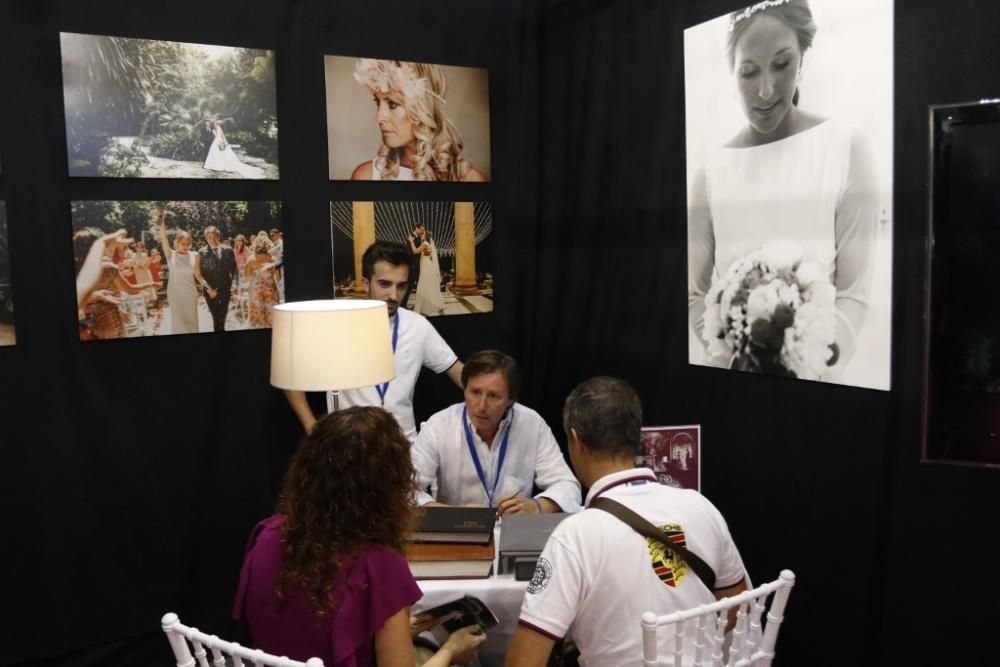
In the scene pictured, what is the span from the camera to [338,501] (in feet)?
5.28

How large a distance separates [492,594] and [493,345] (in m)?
2.06

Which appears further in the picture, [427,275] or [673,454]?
[427,275]

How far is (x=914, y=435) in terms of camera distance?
2.31 meters

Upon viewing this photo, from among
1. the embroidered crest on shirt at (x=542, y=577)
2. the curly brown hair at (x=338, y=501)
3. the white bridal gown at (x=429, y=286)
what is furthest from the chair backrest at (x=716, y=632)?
the white bridal gown at (x=429, y=286)

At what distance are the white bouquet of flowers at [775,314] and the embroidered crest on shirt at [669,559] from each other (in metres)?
1.15

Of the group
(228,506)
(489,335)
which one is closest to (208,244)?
(228,506)

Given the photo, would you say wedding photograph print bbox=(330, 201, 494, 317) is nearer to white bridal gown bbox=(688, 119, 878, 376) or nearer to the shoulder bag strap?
white bridal gown bbox=(688, 119, 878, 376)

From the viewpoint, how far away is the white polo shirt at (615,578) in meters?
1.57

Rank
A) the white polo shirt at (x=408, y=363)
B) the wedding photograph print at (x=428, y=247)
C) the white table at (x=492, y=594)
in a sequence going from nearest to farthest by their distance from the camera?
1. the white table at (x=492, y=594)
2. the white polo shirt at (x=408, y=363)
3. the wedding photograph print at (x=428, y=247)

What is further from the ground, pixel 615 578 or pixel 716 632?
pixel 615 578

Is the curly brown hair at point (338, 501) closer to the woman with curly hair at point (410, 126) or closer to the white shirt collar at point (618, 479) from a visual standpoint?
the white shirt collar at point (618, 479)

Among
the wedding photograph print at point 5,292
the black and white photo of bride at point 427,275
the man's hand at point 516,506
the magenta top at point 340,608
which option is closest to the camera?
the magenta top at point 340,608

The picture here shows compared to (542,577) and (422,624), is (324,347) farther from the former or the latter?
(542,577)

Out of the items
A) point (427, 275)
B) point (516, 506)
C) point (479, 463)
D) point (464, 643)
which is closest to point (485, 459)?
point (479, 463)
